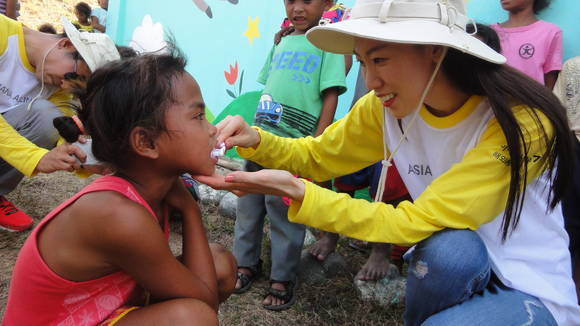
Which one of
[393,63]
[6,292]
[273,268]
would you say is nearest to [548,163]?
[393,63]

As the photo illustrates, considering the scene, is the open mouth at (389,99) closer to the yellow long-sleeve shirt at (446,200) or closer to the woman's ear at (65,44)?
the yellow long-sleeve shirt at (446,200)

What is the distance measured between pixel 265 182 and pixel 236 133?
0.39m

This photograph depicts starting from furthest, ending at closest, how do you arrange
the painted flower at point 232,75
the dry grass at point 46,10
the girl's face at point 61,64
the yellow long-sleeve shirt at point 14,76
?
the dry grass at point 46,10 → the painted flower at point 232,75 → the yellow long-sleeve shirt at point 14,76 → the girl's face at point 61,64

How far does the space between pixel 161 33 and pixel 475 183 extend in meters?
4.43

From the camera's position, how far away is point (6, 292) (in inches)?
75.1

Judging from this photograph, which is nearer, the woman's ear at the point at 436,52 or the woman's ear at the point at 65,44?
the woman's ear at the point at 436,52

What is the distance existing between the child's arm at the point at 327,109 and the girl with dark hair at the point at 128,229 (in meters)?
1.00

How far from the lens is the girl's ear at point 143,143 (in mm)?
1214

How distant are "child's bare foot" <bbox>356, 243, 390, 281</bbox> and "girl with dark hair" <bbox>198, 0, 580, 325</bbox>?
73 centimetres

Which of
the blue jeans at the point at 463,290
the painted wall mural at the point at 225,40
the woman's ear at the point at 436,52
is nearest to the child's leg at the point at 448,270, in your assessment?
the blue jeans at the point at 463,290

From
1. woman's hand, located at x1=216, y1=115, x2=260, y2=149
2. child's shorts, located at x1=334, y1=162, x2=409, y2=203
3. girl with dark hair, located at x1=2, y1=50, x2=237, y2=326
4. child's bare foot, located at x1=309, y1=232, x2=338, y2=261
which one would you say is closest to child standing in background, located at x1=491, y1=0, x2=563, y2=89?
child's shorts, located at x1=334, y1=162, x2=409, y2=203

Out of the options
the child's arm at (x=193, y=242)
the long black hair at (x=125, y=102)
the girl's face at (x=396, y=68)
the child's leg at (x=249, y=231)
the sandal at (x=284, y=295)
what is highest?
the girl's face at (x=396, y=68)

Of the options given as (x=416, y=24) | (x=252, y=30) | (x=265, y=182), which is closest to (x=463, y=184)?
(x=416, y=24)

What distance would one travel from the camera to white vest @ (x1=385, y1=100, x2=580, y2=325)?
1.32 meters
